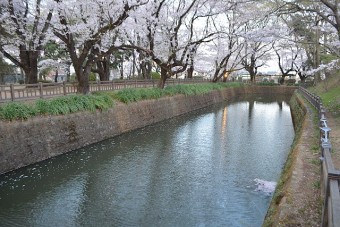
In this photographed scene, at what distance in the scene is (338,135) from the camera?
10.4 m

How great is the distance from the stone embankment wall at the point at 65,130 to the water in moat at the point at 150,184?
434mm

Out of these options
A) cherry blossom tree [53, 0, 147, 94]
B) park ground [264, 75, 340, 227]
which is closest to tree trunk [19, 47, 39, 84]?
cherry blossom tree [53, 0, 147, 94]

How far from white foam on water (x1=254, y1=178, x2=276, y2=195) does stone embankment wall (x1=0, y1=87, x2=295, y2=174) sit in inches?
306

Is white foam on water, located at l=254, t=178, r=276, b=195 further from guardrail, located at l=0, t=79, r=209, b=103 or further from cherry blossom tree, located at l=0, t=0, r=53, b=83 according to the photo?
cherry blossom tree, located at l=0, t=0, r=53, b=83

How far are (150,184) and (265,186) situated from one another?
3.45 metres

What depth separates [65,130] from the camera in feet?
42.9

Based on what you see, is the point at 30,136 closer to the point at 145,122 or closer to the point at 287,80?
the point at 145,122

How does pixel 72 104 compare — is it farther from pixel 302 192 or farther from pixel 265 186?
pixel 302 192

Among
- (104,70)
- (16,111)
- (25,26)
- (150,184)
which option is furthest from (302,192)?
(104,70)

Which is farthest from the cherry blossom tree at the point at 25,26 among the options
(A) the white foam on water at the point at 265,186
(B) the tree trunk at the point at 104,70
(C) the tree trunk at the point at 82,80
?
(A) the white foam on water at the point at 265,186

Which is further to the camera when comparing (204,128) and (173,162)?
(204,128)

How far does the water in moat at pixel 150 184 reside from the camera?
24.8 feet

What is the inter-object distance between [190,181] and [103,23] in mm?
11004

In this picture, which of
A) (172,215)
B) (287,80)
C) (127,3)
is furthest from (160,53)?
(287,80)
